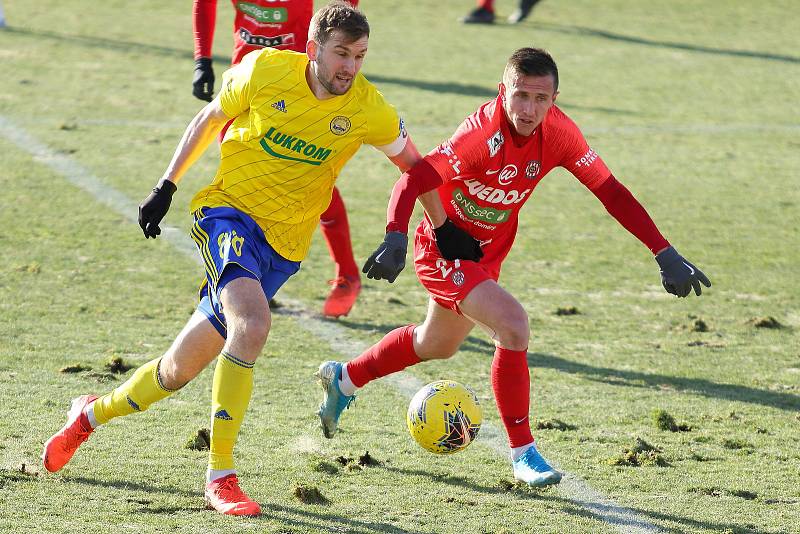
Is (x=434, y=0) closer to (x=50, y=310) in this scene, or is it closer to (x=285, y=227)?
(x=50, y=310)

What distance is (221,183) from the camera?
488 centimetres

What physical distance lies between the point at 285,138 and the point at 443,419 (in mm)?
1240

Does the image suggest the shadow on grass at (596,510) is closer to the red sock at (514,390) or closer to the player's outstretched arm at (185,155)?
the red sock at (514,390)

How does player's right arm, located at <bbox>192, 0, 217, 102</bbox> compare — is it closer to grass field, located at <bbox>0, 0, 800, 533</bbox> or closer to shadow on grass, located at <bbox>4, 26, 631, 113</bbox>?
grass field, located at <bbox>0, 0, 800, 533</bbox>

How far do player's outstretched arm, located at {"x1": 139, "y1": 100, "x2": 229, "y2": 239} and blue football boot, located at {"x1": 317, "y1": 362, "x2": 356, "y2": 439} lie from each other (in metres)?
1.05

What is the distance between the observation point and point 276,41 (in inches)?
296

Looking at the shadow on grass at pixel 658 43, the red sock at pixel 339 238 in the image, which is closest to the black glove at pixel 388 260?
the red sock at pixel 339 238

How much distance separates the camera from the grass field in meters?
4.60

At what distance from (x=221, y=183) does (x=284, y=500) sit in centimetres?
125

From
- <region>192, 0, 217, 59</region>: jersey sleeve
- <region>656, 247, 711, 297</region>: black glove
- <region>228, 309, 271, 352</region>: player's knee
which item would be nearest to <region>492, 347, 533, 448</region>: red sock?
<region>656, 247, 711, 297</region>: black glove

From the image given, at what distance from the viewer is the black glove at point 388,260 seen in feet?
15.0

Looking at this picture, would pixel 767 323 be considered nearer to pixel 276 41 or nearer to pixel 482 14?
pixel 276 41

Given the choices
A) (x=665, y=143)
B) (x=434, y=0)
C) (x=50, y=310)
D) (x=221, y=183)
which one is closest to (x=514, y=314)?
(x=221, y=183)

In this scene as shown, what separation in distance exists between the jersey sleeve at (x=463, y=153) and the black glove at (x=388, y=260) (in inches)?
16.1
